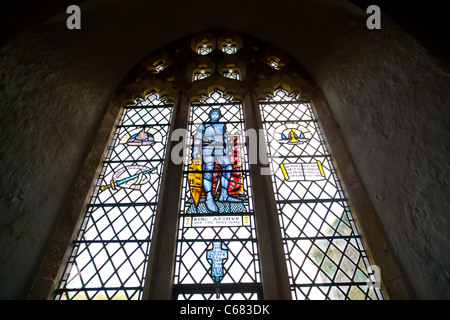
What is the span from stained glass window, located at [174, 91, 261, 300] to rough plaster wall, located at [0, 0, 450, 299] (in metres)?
1.25

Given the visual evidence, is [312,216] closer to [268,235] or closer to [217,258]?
[268,235]

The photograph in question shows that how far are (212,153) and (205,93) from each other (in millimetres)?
1263

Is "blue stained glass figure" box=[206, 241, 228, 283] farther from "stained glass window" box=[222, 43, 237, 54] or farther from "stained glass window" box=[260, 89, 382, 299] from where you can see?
"stained glass window" box=[222, 43, 237, 54]

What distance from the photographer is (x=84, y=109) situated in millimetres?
3582

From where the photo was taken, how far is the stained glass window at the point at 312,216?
99.1 inches

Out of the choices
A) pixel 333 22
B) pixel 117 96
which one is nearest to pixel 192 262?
pixel 117 96

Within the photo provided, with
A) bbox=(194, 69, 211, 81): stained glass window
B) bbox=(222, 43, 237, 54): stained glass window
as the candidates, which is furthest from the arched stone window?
bbox=(222, 43, 237, 54): stained glass window

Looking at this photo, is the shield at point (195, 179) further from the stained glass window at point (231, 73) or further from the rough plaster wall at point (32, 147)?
the stained glass window at point (231, 73)

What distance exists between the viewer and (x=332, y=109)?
3.76 metres

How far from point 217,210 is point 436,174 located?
194cm

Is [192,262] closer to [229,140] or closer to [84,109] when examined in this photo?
[229,140]

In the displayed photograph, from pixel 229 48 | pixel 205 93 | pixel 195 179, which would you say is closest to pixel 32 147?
pixel 195 179

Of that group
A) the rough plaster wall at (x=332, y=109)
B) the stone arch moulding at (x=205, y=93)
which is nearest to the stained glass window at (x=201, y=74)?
the stone arch moulding at (x=205, y=93)
